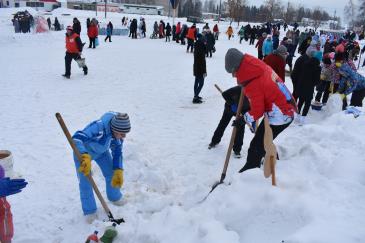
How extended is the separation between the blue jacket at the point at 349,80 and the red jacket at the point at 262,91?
14.3 ft

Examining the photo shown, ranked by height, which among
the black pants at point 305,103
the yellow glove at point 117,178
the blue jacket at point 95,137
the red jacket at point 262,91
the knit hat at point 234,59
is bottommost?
the yellow glove at point 117,178

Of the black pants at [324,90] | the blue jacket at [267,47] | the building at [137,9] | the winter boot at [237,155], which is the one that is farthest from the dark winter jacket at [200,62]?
the building at [137,9]

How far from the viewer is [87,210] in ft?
13.5

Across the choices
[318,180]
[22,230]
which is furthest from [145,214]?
[318,180]

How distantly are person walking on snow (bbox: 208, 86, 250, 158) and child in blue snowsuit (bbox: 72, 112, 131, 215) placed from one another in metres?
2.02

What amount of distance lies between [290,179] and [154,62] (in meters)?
12.2

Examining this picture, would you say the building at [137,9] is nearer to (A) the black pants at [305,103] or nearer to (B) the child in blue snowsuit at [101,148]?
(A) the black pants at [305,103]

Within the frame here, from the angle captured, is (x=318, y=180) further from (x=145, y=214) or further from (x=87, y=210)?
(x=87, y=210)

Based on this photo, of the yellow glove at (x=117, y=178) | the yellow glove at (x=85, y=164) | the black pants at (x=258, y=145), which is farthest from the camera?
the black pants at (x=258, y=145)

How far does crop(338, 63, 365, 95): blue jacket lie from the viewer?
784cm

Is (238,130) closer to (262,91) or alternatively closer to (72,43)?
(262,91)

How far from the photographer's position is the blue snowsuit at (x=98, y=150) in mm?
3825

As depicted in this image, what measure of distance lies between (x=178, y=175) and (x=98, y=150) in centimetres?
163

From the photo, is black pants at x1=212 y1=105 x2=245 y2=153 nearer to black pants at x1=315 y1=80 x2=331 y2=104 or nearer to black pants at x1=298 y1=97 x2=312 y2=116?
black pants at x1=298 y1=97 x2=312 y2=116
